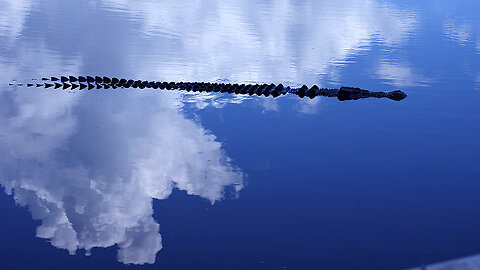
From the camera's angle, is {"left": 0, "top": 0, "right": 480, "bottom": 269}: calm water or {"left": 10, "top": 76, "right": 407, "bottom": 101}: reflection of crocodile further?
{"left": 10, "top": 76, "right": 407, "bottom": 101}: reflection of crocodile

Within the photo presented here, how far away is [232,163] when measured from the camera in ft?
34.4

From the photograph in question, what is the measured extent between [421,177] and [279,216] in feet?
11.5

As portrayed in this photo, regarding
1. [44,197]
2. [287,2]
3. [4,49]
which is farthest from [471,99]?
[287,2]

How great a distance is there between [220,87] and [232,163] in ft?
20.0

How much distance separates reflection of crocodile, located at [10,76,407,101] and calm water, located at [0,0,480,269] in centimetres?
56

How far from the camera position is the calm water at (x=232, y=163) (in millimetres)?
7656

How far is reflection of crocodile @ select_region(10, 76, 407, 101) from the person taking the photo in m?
15.9

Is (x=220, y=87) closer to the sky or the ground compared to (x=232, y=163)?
Result: closer to the ground

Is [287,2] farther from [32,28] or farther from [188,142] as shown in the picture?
[188,142]

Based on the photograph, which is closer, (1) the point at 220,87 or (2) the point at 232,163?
(2) the point at 232,163

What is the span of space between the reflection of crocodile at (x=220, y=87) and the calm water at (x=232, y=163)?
557 millimetres

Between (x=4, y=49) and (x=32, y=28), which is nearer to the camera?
(x=4, y=49)

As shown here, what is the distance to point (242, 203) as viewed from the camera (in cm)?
894

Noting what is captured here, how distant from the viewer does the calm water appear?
25.1ft
